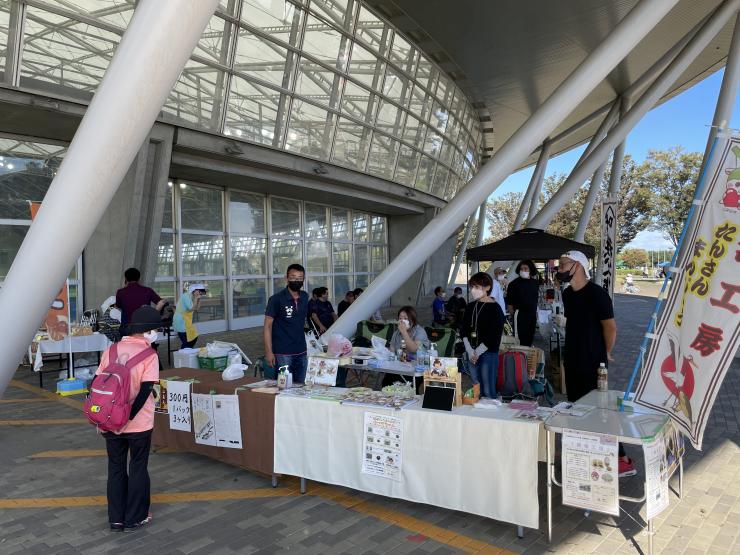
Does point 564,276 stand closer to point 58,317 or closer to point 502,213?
point 58,317

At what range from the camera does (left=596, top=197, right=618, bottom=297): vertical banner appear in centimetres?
1024

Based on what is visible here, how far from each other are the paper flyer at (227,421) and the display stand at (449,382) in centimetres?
160

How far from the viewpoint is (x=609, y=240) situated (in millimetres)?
10273

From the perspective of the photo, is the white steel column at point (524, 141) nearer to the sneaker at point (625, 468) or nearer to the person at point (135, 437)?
the person at point (135, 437)

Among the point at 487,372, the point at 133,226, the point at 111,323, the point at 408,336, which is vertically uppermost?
the point at 133,226

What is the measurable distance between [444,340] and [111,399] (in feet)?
14.9

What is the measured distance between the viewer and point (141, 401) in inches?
133

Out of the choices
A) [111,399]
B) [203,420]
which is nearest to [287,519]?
[203,420]

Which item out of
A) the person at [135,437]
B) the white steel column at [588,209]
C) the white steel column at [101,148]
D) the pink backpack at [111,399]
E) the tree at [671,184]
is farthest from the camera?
the tree at [671,184]

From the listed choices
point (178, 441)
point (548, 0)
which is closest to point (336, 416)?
point (178, 441)

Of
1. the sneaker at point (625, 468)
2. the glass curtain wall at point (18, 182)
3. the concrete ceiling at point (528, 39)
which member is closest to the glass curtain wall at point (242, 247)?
the glass curtain wall at point (18, 182)

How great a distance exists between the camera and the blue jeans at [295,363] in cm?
546

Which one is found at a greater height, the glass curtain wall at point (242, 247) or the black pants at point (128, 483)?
the glass curtain wall at point (242, 247)

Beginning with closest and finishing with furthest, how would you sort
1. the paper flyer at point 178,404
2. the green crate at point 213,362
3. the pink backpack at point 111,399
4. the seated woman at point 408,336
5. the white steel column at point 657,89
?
the pink backpack at point 111,399 < the paper flyer at point 178,404 < the seated woman at point 408,336 < the green crate at point 213,362 < the white steel column at point 657,89
